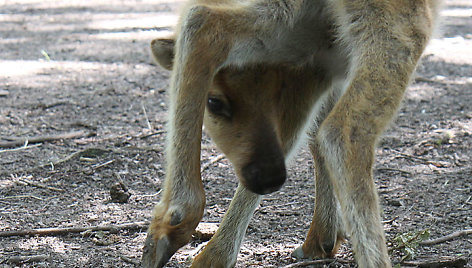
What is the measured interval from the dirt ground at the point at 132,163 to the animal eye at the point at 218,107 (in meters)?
1.08

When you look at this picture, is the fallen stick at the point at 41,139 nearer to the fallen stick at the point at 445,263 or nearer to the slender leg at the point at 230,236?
the slender leg at the point at 230,236

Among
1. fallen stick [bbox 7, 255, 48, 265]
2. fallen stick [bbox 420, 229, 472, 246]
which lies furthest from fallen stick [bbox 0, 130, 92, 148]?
fallen stick [bbox 420, 229, 472, 246]

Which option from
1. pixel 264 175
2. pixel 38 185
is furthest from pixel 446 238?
pixel 38 185

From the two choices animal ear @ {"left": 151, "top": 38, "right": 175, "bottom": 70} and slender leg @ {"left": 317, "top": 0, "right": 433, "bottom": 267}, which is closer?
slender leg @ {"left": 317, "top": 0, "right": 433, "bottom": 267}

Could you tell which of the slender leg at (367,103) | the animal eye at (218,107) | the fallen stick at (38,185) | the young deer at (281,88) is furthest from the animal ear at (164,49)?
the fallen stick at (38,185)

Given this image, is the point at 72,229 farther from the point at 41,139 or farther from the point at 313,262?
the point at 41,139

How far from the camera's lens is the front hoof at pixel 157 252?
341 cm

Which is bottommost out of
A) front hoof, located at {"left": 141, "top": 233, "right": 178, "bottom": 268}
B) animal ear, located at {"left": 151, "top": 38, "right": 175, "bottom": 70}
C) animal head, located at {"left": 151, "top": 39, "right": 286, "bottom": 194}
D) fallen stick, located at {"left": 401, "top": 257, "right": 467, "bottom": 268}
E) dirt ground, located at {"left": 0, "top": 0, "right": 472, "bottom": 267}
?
dirt ground, located at {"left": 0, "top": 0, "right": 472, "bottom": 267}

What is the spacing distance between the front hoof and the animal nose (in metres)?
0.55

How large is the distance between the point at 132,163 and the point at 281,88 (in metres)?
2.49

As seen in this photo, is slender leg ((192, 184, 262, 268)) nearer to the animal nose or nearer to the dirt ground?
the dirt ground

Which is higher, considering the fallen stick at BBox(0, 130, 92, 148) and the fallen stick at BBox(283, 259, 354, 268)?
the fallen stick at BBox(283, 259, 354, 268)

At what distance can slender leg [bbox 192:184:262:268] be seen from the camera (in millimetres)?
4293

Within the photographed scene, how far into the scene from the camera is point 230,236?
14.4 feet
